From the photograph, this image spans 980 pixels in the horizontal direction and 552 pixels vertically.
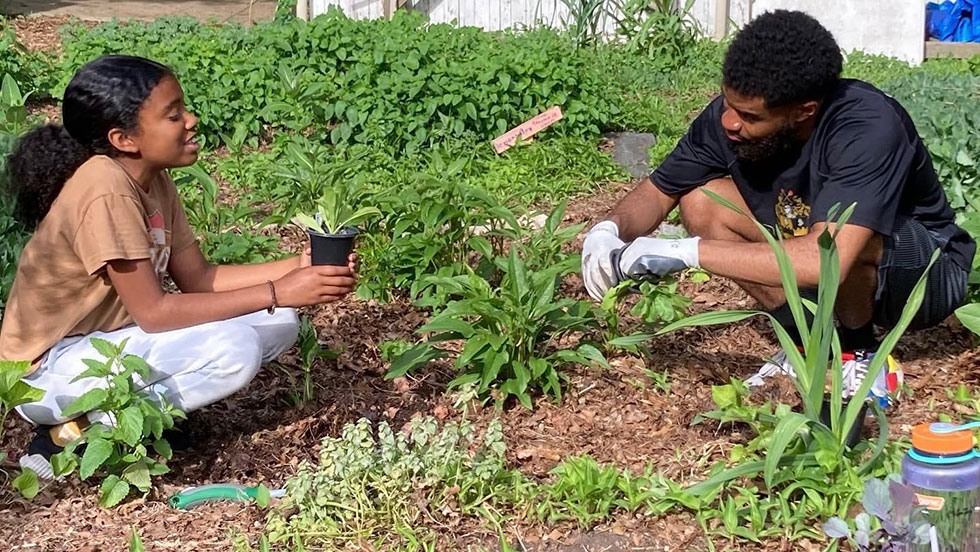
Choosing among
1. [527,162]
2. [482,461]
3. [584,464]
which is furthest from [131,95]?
[527,162]

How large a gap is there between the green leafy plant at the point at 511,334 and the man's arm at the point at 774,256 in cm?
47

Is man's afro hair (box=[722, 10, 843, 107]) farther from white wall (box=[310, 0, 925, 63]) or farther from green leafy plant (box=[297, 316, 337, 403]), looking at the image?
white wall (box=[310, 0, 925, 63])

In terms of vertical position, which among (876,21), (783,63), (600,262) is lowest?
(600,262)

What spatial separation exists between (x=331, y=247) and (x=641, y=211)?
1.10m

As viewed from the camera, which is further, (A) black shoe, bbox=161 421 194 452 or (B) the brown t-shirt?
(A) black shoe, bbox=161 421 194 452

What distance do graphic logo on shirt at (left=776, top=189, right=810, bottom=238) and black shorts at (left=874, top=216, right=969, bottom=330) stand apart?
24 centimetres

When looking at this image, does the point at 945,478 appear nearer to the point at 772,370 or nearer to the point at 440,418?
the point at 772,370

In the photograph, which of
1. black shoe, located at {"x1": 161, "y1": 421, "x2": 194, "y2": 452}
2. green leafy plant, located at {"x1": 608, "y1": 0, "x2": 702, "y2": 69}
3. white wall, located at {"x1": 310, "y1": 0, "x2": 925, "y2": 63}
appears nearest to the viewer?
black shoe, located at {"x1": 161, "y1": 421, "x2": 194, "y2": 452}

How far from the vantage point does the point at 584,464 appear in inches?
113

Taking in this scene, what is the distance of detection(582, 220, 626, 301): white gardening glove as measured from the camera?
3.27 m

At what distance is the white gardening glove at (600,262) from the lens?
327 centimetres

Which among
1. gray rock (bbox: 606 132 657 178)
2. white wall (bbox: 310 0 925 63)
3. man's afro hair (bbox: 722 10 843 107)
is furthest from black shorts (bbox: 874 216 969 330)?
white wall (bbox: 310 0 925 63)

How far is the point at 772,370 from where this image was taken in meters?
3.46

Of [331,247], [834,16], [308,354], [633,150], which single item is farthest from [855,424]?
[834,16]
